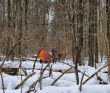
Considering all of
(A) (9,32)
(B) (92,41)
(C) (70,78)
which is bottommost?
→ (C) (70,78)

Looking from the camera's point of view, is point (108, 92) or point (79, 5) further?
point (79, 5)

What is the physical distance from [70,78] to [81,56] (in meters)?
4.35

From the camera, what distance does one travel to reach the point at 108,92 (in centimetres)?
206

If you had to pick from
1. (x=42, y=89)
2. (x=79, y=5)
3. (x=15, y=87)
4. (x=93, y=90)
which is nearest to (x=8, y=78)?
(x=15, y=87)

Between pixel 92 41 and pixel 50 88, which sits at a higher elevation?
pixel 92 41

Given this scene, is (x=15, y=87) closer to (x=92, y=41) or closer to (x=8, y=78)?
(x=8, y=78)

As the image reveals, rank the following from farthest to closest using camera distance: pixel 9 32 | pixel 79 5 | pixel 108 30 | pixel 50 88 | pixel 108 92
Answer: pixel 9 32
pixel 79 5
pixel 108 30
pixel 50 88
pixel 108 92

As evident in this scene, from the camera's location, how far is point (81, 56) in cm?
780

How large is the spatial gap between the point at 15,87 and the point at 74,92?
3.89 feet

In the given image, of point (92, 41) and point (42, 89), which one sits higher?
point (92, 41)

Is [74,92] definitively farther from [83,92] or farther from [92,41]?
[92,41]

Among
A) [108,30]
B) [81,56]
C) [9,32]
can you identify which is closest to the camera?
[108,30]

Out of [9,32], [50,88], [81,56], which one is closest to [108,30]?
[50,88]

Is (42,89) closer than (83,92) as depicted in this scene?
No
